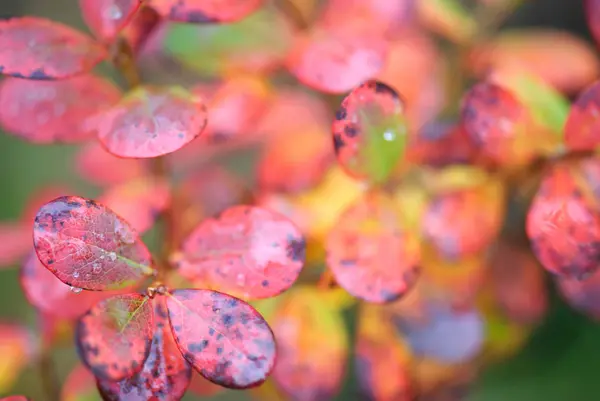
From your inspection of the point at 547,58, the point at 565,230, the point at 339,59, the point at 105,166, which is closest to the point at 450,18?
the point at 547,58

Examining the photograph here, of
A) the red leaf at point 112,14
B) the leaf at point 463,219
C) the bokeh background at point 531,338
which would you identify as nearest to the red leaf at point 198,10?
the red leaf at point 112,14

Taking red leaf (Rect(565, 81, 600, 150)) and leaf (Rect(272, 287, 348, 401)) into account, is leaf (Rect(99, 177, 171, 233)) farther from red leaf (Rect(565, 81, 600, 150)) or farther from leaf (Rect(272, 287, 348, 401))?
red leaf (Rect(565, 81, 600, 150))

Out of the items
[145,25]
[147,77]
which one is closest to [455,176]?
[145,25]

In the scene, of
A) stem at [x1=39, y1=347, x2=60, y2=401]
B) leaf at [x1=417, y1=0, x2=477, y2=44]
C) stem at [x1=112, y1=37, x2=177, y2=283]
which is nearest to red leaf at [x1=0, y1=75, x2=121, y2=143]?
stem at [x1=112, y1=37, x2=177, y2=283]

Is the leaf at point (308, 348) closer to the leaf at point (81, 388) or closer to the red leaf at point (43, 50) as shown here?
the leaf at point (81, 388)

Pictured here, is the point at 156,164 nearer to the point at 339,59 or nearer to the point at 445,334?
the point at 339,59
